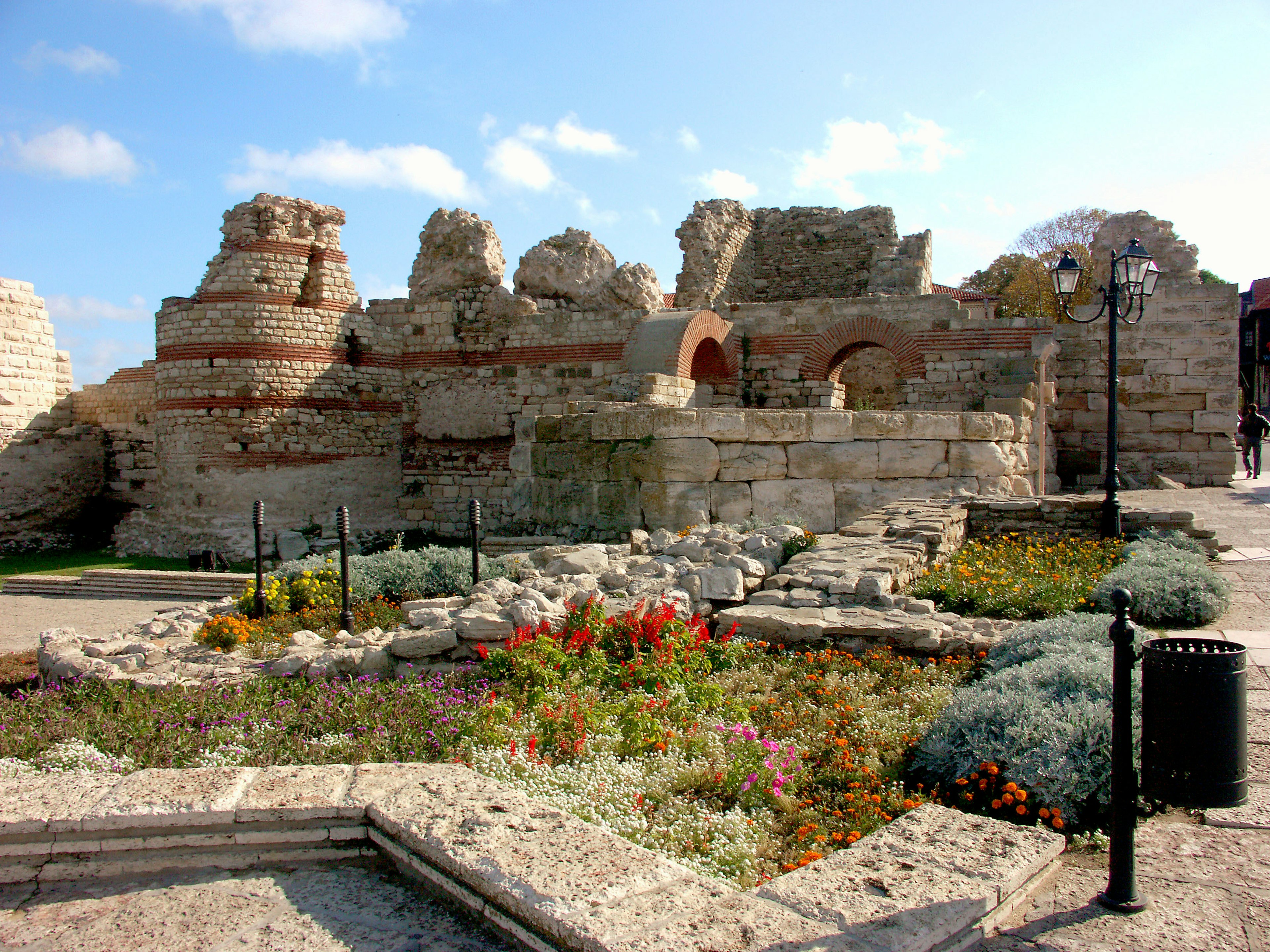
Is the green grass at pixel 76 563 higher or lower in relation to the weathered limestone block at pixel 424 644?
lower

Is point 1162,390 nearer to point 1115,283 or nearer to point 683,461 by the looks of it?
point 1115,283

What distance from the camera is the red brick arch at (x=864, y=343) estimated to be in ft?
45.5

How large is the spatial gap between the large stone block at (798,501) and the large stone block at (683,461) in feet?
1.68

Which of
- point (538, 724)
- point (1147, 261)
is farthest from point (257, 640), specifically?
point (1147, 261)

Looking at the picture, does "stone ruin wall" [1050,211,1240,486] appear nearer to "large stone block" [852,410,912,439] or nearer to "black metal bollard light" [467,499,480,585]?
"large stone block" [852,410,912,439]

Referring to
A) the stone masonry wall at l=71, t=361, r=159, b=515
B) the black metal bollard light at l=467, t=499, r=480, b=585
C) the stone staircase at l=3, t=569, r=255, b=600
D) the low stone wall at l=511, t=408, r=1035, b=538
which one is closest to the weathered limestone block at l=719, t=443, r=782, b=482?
the low stone wall at l=511, t=408, r=1035, b=538

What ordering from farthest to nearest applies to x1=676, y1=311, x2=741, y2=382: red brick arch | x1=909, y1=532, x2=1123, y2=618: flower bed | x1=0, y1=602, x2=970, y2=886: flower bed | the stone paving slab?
x1=676, y1=311, x2=741, y2=382: red brick arch
x1=909, y1=532, x2=1123, y2=618: flower bed
x1=0, y1=602, x2=970, y2=886: flower bed
the stone paving slab

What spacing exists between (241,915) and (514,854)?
0.81 metres

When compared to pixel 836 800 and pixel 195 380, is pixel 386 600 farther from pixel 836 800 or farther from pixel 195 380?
pixel 195 380

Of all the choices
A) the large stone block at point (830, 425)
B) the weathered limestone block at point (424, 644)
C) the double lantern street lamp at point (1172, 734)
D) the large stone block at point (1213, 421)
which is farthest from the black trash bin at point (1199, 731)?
the large stone block at point (1213, 421)

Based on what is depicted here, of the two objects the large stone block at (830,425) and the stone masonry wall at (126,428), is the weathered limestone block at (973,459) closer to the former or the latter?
the large stone block at (830,425)

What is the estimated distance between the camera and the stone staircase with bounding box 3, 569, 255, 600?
11828 millimetres

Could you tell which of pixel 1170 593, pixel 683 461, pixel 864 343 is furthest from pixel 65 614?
pixel 864 343

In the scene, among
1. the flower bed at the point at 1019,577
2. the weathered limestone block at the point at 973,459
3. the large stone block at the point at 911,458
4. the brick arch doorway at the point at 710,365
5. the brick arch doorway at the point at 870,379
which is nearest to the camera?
the flower bed at the point at 1019,577
